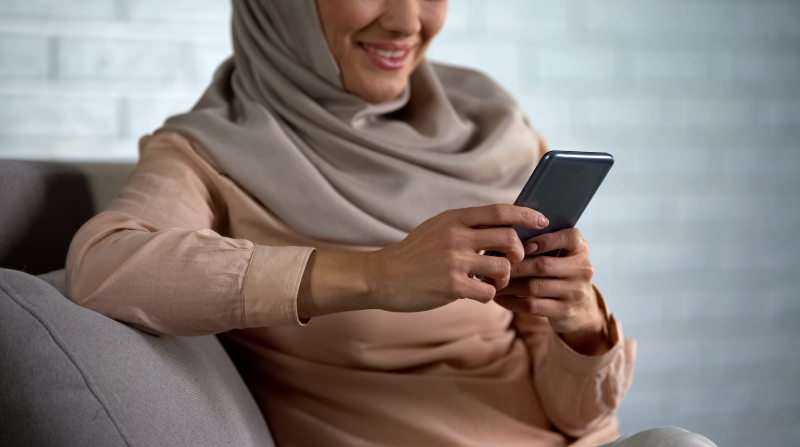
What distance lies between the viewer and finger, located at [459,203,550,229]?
679 mm

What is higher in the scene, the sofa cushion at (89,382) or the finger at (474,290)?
the finger at (474,290)

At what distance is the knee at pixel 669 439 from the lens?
A: 68 cm

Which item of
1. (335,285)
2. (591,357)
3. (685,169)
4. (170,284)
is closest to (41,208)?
(170,284)

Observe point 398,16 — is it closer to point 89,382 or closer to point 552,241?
point 552,241

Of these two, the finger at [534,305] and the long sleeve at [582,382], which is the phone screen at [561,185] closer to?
the finger at [534,305]

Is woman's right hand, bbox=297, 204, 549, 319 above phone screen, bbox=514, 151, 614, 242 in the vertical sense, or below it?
below

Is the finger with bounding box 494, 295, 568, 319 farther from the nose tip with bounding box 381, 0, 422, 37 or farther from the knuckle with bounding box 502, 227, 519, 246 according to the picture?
the nose tip with bounding box 381, 0, 422, 37

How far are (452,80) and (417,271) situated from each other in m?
0.79

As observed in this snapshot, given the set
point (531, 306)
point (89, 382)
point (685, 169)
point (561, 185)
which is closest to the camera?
point (89, 382)

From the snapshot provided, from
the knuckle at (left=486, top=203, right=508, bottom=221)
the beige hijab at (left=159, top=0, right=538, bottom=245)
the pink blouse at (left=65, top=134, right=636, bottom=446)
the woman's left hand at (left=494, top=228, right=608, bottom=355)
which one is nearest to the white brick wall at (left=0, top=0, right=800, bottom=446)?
the beige hijab at (left=159, top=0, right=538, bottom=245)

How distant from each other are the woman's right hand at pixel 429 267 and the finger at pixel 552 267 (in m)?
0.06

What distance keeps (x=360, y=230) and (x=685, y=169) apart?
1701 millimetres

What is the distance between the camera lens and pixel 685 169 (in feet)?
7.47

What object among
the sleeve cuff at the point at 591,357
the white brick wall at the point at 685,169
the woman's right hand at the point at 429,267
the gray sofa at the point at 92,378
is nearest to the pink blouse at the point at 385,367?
the sleeve cuff at the point at 591,357
